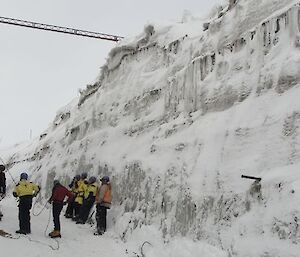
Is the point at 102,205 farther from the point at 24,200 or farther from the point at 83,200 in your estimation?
the point at 24,200

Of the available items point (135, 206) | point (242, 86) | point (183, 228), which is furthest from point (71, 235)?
point (242, 86)

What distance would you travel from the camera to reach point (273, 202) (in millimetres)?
8406

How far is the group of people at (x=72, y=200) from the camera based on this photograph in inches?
474

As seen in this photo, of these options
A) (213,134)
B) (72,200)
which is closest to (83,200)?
(72,200)

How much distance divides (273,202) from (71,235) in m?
6.21

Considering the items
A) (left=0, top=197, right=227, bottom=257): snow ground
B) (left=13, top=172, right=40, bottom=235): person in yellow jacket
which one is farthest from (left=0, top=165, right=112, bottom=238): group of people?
(left=0, top=197, right=227, bottom=257): snow ground

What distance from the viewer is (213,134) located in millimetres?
11188

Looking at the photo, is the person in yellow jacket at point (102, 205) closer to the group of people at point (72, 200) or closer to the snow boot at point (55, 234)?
the group of people at point (72, 200)

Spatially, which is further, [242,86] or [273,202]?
[242,86]

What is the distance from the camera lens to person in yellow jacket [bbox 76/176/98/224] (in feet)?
46.5

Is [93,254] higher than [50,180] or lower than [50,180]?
lower

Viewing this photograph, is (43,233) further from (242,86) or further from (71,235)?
(242,86)

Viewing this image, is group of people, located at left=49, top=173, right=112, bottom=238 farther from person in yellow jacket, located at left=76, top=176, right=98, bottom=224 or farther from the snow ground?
the snow ground

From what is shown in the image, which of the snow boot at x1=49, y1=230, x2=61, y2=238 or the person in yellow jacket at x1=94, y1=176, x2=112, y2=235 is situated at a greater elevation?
the person in yellow jacket at x1=94, y1=176, x2=112, y2=235
